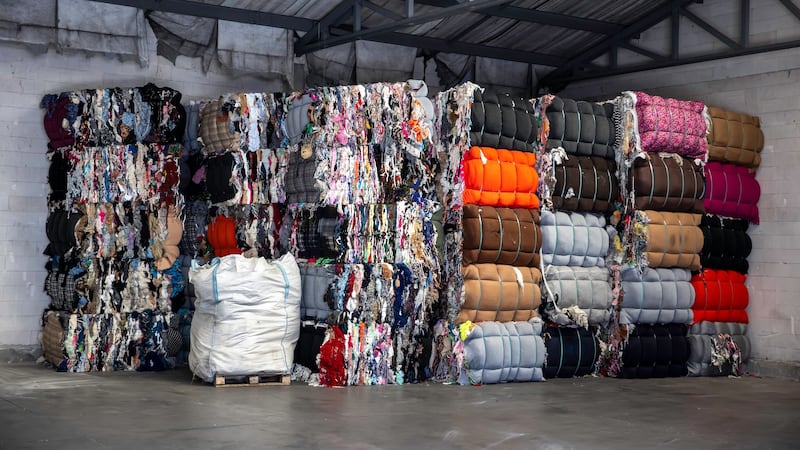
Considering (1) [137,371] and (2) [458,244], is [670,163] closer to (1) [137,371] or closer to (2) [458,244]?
(2) [458,244]

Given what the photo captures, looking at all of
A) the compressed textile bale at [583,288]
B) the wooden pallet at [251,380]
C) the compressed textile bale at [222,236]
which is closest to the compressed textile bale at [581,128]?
the compressed textile bale at [583,288]

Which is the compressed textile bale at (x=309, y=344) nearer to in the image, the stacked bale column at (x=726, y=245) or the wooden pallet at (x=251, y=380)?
the wooden pallet at (x=251, y=380)

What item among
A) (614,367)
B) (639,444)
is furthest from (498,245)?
(639,444)

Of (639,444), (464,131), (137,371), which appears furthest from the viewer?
(137,371)

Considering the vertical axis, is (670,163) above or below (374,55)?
below

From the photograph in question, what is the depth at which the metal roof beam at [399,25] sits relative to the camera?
12471 millimetres

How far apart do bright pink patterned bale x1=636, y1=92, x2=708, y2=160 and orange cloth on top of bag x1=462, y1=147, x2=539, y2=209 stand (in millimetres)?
1525

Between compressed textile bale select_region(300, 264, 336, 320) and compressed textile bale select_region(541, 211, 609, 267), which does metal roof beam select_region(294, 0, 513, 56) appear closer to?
compressed textile bale select_region(541, 211, 609, 267)

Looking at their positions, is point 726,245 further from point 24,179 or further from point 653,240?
point 24,179

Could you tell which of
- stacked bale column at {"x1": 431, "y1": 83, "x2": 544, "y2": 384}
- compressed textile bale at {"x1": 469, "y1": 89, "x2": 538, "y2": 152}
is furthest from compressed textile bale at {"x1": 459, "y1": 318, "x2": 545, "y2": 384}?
compressed textile bale at {"x1": 469, "y1": 89, "x2": 538, "y2": 152}

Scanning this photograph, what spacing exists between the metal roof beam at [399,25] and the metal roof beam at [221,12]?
331 mm

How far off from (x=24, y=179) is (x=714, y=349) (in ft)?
28.1

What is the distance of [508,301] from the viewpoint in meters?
11.6

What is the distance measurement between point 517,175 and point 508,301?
1398 mm
